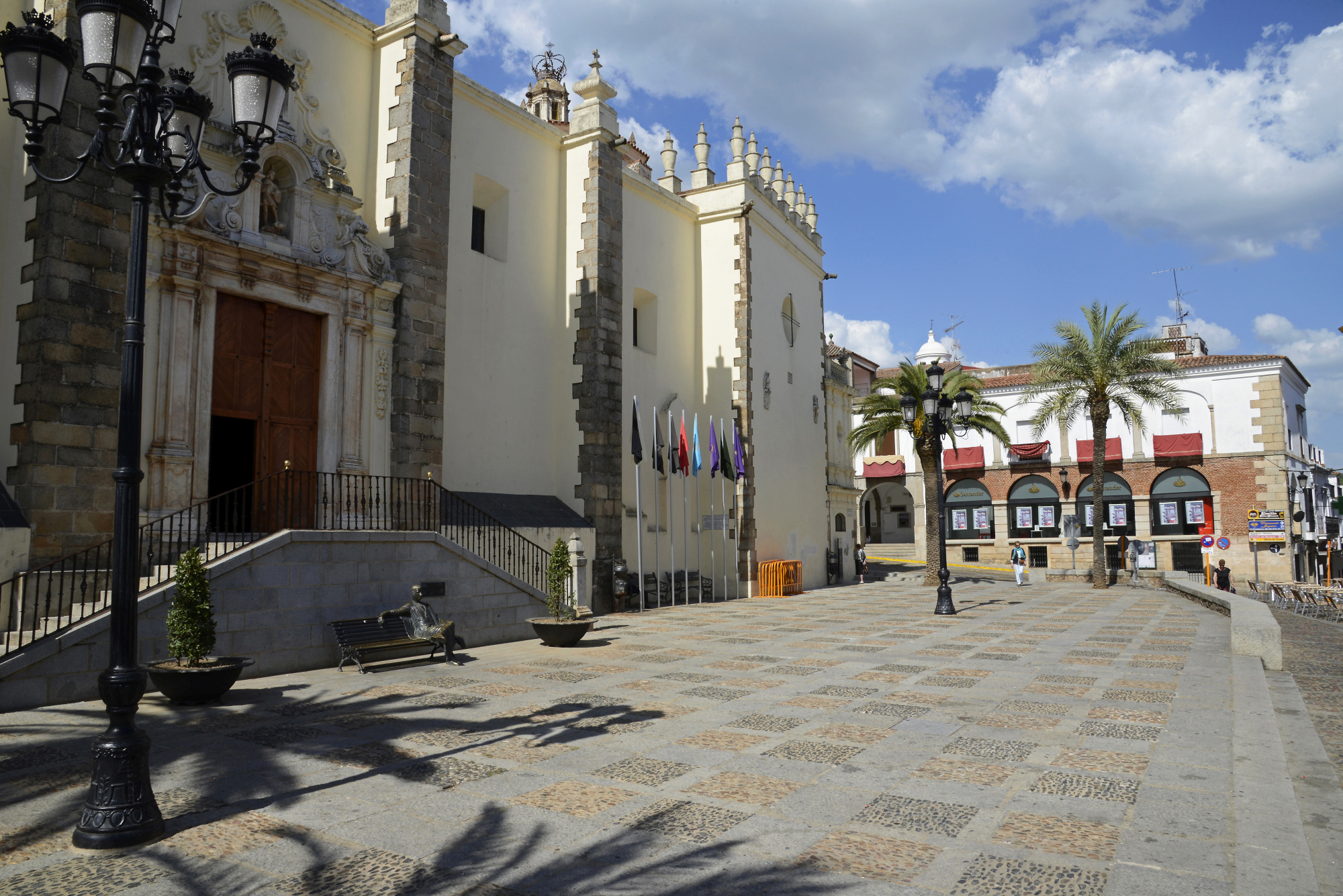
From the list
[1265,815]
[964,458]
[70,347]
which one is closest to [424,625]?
[70,347]

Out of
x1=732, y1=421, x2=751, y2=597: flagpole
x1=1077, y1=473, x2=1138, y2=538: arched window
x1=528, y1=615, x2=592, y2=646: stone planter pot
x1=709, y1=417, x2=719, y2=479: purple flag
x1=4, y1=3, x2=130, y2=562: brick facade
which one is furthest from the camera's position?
x1=1077, y1=473, x2=1138, y2=538: arched window

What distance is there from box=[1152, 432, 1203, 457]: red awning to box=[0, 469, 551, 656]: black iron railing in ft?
116

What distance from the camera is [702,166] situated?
27.6 m

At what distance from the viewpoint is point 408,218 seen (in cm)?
1603

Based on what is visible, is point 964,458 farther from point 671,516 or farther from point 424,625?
point 424,625

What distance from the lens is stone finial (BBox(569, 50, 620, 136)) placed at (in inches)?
830

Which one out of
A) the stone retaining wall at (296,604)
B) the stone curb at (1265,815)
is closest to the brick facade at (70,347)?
the stone retaining wall at (296,604)

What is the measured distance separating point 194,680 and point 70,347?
196 inches

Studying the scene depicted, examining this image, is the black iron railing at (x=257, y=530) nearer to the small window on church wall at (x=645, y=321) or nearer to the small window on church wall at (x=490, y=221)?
the small window on church wall at (x=490, y=221)

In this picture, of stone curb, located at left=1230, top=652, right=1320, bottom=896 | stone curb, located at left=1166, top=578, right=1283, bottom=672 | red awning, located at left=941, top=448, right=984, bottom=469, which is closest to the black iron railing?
stone curb, located at left=1230, top=652, right=1320, bottom=896

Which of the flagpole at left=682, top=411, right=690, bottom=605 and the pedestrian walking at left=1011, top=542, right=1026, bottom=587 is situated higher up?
the flagpole at left=682, top=411, right=690, bottom=605

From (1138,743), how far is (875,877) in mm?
3781

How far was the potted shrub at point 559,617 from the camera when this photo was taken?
13.4 m

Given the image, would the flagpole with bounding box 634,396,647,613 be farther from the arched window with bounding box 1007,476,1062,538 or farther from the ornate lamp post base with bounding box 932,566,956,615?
the arched window with bounding box 1007,476,1062,538
